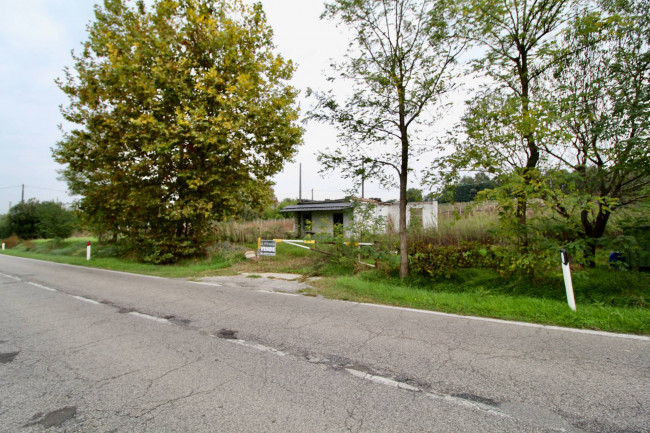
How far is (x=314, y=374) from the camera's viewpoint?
3400 mm

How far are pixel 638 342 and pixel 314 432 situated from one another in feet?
13.8

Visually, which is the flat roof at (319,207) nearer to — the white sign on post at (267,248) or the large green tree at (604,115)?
the white sign on post at (267,248)

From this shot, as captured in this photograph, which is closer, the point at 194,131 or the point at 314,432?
the point at 314,432

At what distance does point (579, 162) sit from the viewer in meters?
7.12

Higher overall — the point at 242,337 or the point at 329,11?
the point at 329,11

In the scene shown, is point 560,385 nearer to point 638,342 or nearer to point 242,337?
point 638,342

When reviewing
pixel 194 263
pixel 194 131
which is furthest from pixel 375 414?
pixel 194 263

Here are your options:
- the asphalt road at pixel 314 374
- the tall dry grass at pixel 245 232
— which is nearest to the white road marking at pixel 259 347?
the asphalt road at pixel 314 374

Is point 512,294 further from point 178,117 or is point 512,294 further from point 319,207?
point 319,207

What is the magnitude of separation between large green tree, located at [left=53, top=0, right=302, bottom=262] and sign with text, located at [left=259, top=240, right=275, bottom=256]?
260 centimetres

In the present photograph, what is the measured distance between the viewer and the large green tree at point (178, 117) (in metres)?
12.1

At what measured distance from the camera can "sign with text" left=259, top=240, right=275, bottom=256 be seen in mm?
12227

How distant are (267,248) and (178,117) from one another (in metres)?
5.59

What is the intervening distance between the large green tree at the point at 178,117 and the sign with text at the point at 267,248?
2.60m
